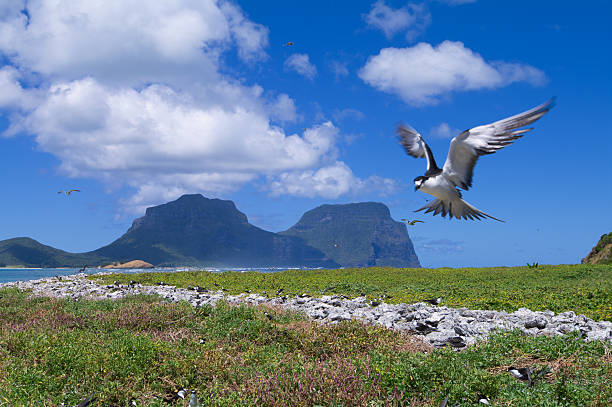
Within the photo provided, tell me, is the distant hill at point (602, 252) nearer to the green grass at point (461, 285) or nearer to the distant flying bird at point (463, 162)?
the green grass at point (461, 285)

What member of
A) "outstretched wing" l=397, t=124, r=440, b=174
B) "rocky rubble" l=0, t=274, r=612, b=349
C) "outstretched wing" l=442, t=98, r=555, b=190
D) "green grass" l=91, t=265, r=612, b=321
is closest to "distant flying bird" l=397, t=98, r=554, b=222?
"outstretched wing" l=442, t=98, r=555, b=190

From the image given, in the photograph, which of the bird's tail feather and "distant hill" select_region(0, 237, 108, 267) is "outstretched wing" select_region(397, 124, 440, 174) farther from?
"distant hill" select_region(0, 237, 108, 267)

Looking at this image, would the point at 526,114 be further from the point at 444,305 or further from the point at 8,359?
the point at 8,359

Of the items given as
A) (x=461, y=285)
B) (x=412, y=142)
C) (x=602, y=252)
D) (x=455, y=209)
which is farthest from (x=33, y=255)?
(x=455, y=209)

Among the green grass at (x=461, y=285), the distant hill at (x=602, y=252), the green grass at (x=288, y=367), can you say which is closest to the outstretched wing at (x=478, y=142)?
the green grass at (x=288, y=367)

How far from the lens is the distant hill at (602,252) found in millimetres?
36197

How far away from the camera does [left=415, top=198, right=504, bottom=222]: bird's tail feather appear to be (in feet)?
28.5

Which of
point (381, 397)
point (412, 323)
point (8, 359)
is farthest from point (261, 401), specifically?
point (412, 323)

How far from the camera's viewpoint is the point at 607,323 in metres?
10.4

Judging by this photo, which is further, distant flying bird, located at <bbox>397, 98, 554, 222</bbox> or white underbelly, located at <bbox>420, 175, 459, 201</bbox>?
white underbelly, located at <bbox>420, 175, 459, 201</bbox>

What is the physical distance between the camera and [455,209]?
356 inches

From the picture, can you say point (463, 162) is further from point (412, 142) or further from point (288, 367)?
point (288, 367)

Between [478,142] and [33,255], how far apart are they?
659 ft

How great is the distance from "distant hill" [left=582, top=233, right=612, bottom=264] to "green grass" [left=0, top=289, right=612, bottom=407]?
113 feet
